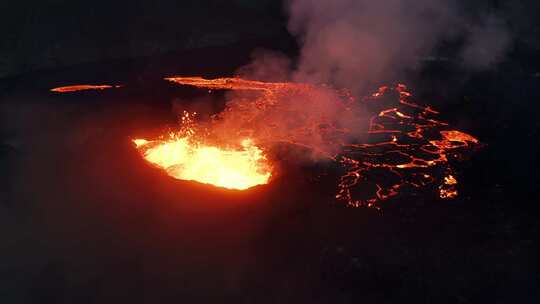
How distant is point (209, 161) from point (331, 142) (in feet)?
15.5

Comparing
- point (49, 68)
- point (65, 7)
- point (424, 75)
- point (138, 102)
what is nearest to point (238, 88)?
point (138, 102)

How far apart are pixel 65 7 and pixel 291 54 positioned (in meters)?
16.1

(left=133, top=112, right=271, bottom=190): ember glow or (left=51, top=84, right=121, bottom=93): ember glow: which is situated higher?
(left=51, top=84, right=121, bottom=93): ember glow

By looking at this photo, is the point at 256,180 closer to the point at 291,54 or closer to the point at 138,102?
the point at 138,102

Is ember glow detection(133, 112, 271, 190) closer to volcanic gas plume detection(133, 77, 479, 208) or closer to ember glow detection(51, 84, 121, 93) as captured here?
volcanic gas plume detection(133, 77, 479, 208)

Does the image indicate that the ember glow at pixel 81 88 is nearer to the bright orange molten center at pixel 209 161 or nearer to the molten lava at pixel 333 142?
the molten lava at pixel 333 142

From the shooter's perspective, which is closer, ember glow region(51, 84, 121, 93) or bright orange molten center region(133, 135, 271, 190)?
bright orange molten center region(133, 135, 271, 190)

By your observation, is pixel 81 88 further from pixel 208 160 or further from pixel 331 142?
pixel 331 142

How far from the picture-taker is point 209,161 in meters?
13.4

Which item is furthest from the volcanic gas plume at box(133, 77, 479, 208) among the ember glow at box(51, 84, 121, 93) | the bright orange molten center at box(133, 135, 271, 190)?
the ember glow at box(51, 84, 121, 93)

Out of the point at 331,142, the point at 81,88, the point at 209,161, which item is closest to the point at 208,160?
the point at 209,161

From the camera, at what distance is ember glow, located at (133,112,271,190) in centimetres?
1239

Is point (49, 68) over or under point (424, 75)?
under

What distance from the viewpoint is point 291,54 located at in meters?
26.3
